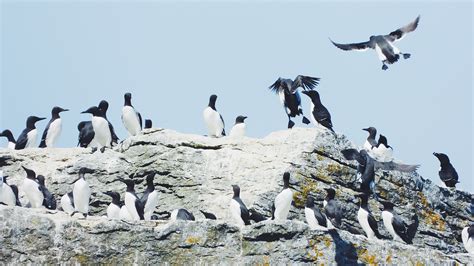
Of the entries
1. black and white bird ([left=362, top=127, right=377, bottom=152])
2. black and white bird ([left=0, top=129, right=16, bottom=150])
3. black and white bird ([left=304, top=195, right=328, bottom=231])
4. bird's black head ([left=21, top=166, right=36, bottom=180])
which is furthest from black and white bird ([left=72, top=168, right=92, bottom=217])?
black and white bird ([left=362, top=127, right=377, bottom=152])

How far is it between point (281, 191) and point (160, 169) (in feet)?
7.06

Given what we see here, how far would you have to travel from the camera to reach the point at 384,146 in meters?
23.6

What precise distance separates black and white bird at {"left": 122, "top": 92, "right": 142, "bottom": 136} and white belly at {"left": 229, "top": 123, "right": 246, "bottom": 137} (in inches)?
61.4

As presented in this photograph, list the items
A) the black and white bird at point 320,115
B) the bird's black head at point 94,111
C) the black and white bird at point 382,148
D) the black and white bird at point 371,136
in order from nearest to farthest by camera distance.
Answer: the black and white bird at point 320,115
the bird's black head at point 94,111
the black and white bird at point 382,148
the black and white bird at point 371,136

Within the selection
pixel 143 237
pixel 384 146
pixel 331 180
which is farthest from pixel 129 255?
pixel 384 146

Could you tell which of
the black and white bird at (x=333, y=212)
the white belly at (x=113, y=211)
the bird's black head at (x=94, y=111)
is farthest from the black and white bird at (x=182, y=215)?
the bird's black head at (x=94, y=111)

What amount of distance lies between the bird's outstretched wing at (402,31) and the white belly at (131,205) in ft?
19.1

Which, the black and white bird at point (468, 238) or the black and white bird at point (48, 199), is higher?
the black and white bird at point (48, 199)

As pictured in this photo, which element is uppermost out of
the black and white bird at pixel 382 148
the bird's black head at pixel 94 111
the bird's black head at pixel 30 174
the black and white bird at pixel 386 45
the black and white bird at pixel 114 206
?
the black and white bird at pixel 386 45

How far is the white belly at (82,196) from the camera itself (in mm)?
18703

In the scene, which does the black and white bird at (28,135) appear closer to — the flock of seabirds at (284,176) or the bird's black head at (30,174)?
the flock of seabirds at (284,176)

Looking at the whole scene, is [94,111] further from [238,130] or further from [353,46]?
[353,46]

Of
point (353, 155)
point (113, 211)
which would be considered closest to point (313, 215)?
point (353, 155)

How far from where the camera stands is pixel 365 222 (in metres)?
19.0
